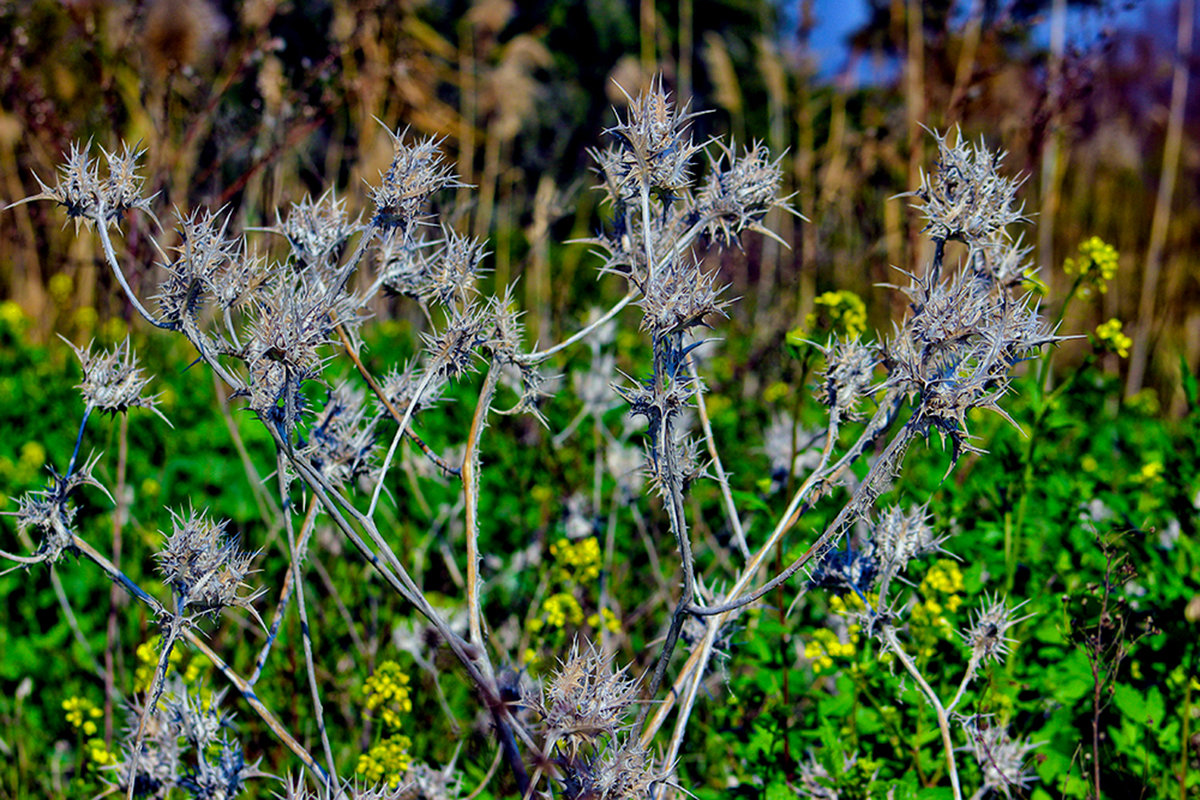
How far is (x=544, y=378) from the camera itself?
1.20 meters

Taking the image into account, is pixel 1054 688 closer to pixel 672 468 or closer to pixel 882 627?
pixel 882 627

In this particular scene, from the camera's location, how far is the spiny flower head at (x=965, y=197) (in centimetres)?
108

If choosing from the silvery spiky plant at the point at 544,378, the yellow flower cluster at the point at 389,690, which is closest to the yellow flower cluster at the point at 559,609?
the yellow flower cluster at the point at 389,690

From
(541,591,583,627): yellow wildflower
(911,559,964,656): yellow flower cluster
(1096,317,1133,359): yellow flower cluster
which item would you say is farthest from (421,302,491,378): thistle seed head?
(1096,317,1133,359): yellow flower cluster

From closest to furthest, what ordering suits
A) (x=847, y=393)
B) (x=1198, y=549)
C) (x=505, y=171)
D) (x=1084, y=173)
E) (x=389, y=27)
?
(x=847, y=393) → (x=1198, y=549) → (x=389, y=27) → (x=505, y=171) → (x=1084, y=173)

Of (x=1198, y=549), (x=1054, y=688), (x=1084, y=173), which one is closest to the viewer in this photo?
(x=1054, y=688)

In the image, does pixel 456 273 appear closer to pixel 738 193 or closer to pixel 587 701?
pixel 738 193

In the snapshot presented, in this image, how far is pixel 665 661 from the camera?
109 cm

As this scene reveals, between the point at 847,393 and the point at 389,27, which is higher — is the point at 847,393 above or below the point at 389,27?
below

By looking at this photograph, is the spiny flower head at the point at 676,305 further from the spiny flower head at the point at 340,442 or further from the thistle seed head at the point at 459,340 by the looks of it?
the spiny flower head at the point at 340,442

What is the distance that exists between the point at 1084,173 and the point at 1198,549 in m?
8.00

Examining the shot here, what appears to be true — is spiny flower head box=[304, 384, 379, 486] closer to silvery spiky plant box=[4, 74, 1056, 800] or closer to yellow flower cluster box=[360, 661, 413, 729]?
silvery spiky plant box=[4, 74, 1056, 800]

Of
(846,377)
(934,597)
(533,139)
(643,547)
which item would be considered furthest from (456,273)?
(533,139)

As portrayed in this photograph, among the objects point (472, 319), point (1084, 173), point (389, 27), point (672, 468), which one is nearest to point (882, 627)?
point (672, 468)
